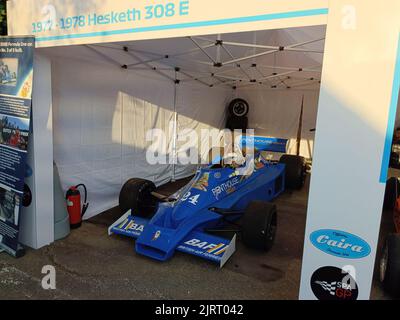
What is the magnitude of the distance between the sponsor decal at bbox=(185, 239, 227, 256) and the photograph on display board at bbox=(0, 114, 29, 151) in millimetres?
1740

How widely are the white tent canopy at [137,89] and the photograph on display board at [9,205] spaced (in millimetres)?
669

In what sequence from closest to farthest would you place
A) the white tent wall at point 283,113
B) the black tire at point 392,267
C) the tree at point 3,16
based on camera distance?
the black tire at point 392,267
the tree at point 3,16
the white tent wall at point 283,113

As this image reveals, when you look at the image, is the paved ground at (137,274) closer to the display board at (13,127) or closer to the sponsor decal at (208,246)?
the sponsor decal at (208,246)

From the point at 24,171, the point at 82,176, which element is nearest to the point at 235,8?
the point at 24,171

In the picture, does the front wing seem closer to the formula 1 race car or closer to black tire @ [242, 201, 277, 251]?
the formula 1 race car

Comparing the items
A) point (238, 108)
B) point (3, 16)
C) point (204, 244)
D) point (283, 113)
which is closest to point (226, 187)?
point (204, 244)

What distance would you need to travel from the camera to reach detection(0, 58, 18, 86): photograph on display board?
9.34 ft

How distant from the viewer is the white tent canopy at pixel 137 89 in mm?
3555

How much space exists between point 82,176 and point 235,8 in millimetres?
2914

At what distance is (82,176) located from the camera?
3.84 meters

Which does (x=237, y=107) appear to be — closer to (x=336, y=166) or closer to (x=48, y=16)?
(x=48, y=16)

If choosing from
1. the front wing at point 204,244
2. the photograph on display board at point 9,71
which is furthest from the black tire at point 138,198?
the photograph on display board at point 9,71

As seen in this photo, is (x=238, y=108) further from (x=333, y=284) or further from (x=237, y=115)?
(x=333, y=284)

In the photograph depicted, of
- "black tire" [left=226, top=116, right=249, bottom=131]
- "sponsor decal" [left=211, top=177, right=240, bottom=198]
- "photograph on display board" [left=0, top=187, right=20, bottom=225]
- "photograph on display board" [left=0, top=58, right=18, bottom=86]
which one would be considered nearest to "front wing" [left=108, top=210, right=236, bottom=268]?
"sponsor decal" [left=211, top=177, right=240, bottom=198]
